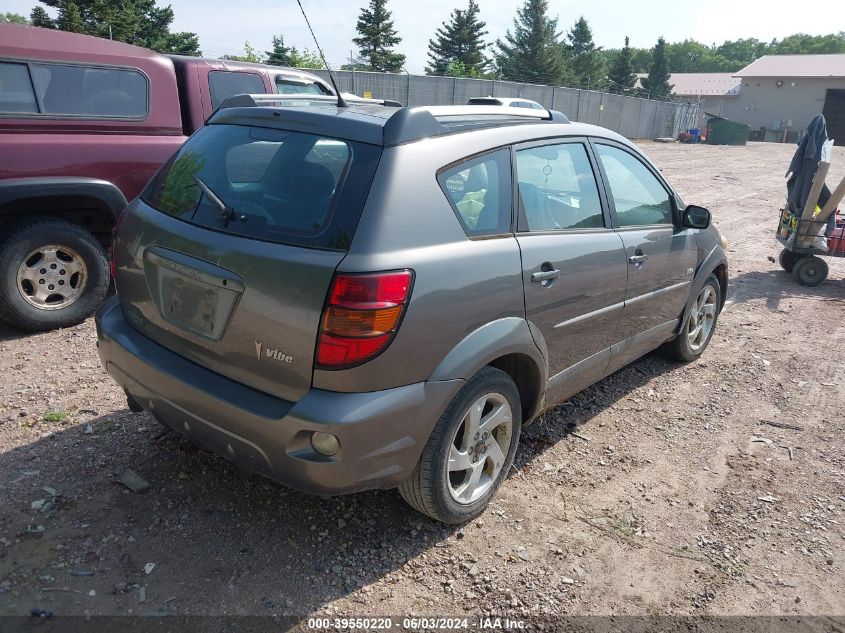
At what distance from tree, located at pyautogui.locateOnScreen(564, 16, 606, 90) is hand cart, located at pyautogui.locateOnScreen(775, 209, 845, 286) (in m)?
62.5

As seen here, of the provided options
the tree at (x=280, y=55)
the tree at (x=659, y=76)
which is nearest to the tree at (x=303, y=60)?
the tree at (x=280, y=55)

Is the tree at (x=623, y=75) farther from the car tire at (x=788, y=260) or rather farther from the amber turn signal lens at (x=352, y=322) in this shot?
the amber turn signal lens at (x=352, y=322)

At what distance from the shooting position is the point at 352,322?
92.8 inches

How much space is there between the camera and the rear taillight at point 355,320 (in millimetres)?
2352

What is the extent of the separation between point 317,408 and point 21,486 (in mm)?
1828

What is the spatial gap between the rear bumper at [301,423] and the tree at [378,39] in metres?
45.7

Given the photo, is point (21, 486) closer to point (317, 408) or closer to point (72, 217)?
point (317, 408)

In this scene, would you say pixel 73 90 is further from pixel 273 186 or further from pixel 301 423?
pixel 301 423

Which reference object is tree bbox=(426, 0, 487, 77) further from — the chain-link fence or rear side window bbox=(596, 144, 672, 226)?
rear side window bbox=(596, 144, 672, 226)

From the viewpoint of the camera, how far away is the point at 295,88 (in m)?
7.17

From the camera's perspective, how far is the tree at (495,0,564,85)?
190 ft

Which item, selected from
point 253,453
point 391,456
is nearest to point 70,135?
point 253,453

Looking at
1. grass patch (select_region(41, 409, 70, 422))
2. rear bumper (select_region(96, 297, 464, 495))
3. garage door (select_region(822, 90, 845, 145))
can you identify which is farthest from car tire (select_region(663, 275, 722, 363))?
garage door (select_region(822, 90, 845, 145))

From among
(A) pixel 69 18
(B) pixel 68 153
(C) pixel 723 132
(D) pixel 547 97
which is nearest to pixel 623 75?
(C) pixel 723 132
